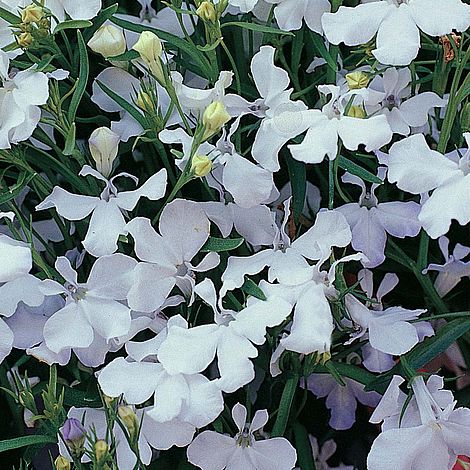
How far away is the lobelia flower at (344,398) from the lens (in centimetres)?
68

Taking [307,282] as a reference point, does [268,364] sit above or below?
below

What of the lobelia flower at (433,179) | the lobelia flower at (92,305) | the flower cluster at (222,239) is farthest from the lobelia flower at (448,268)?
the lobelia flower at (92,305)

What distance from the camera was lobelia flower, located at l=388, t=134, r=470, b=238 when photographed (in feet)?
1.73

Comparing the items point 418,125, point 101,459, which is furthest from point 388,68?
point 101,459

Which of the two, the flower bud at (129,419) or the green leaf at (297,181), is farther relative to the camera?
the green leaf at (297,181)

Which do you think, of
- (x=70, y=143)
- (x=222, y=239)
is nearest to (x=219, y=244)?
(x=222, y=239)

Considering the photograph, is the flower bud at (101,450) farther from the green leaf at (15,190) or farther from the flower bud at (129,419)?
the green leaf at (15,190)

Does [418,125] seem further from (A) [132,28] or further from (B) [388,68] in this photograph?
(A) [132,28]

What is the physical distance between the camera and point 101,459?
20.4 inches

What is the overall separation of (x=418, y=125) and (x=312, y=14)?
99 millimetres

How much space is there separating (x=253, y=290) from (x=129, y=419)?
102 mm

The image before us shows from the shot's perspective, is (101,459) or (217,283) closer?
(101,459)

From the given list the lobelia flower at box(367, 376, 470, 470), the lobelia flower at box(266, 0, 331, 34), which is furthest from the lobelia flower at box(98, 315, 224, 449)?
the lobelia flower at box(266, 0, 331, 34)

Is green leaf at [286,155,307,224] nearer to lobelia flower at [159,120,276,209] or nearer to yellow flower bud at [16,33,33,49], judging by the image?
lobelia flower at [159,120,276,209]
